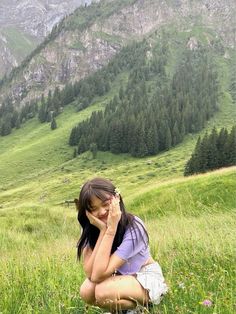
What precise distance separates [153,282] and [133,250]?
1.44 ft

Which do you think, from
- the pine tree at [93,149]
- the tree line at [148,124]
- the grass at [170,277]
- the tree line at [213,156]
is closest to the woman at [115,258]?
the grass at [170,277]

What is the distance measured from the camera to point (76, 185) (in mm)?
107812

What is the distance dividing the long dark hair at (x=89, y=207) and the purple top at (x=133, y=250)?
10cm

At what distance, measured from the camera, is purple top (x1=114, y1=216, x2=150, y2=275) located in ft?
17.1

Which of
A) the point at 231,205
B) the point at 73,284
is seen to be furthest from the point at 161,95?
the point at 73,284

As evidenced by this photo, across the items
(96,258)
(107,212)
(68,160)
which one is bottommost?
(68,160)

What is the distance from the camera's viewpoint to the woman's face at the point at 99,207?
17.4ft

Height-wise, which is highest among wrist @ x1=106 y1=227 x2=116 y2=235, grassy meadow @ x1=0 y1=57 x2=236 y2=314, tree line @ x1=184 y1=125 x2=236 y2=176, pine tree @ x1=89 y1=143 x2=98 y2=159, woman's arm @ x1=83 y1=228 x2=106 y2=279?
wrist @ x1=106 y1=227 x2=116 y2=235

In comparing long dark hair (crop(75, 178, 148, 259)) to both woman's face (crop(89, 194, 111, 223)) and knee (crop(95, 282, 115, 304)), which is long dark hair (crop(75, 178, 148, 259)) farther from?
knee (crop(95, 282, 115, 304))

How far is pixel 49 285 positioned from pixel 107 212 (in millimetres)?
1351

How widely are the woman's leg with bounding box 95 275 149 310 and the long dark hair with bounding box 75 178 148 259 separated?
51cm

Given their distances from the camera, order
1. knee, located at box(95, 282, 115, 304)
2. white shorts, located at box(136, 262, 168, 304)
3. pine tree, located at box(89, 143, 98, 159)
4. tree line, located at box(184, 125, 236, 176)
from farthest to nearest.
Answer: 1. pine tree, located at box(89, 143, 98, 159)
2. tree line, located at box(184, 125, 236, 176)
3. knee, located at box(95, 282, 115, 304)
4. white shorts, located at box(136, 262, 168, 304)

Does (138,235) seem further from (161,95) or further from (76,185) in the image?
(161,95)

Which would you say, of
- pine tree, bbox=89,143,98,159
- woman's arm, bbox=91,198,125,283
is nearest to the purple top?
woman's arm, bbox=91,198,125,283
